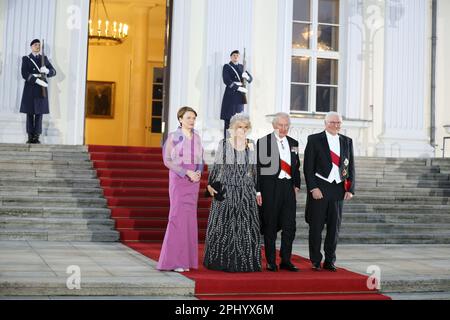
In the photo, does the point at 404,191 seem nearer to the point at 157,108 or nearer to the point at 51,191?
the point at 51,191

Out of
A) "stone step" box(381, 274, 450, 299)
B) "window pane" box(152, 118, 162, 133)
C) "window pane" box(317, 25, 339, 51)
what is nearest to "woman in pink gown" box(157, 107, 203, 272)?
"stone step" box(381, 274, 450, 299)

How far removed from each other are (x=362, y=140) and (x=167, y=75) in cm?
417

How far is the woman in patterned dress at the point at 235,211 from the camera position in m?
6.97

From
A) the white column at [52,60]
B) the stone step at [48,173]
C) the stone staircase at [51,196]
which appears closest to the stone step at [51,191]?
the stone staircase at [51,196]

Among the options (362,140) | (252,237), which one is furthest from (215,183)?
(362,140)

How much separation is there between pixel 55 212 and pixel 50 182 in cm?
90

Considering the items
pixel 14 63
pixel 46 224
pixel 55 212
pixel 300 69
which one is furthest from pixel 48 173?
pixel 300 69

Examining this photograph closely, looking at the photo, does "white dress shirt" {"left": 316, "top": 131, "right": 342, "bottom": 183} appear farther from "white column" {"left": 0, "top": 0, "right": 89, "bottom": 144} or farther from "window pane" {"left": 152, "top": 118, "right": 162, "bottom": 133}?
"window pane" {"left": 152, "top": 118, "right": 162, "bottom": 133}

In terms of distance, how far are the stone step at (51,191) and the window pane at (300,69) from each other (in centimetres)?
561

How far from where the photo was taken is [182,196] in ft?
23.1

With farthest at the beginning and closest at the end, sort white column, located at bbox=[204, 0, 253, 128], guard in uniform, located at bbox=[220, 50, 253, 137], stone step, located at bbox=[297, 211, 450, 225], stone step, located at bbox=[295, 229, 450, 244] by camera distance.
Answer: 1. white column, located at bbox=[204, 0, 253, 128]
2. guard in uniform, located at bbox=[220, 50, 253, 137]
3. stone step, located at bbox=[297, 211, 450, 225]
4. stone step, located at bbox=[295, 229, 450, 244]

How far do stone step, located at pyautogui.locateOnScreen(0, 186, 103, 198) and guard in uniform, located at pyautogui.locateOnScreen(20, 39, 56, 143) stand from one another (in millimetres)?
1935

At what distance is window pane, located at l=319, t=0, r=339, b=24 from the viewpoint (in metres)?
14.8

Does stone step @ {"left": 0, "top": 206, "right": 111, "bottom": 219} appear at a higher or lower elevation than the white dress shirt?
lower
